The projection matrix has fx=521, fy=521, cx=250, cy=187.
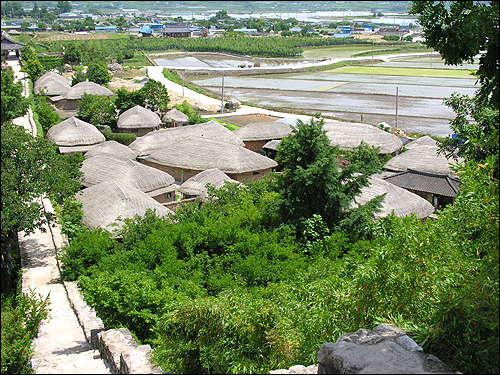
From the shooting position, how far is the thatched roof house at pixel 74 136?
30719 mm

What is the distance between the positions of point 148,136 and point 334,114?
21913 millimetres

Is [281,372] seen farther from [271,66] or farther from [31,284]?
[271,66]

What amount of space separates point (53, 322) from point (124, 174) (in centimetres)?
1186

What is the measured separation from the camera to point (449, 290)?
8.48 m

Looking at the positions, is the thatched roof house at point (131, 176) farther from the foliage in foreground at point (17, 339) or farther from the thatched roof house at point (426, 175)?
the foliage in foreground at point (17, 339)

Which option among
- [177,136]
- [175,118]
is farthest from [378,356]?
[175,118]

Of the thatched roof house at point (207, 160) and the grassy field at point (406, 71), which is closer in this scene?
the thatched roof house at point (207, 160)

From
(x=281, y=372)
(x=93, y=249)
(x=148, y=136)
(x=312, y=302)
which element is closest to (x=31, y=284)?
(x=93, y=249)

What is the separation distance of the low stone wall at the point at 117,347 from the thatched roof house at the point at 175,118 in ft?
87.6

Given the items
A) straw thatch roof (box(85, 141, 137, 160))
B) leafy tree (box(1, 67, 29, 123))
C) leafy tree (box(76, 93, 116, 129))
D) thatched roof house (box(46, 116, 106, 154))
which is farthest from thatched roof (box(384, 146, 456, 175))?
leafy tree (box(1, 67, 29, 123))

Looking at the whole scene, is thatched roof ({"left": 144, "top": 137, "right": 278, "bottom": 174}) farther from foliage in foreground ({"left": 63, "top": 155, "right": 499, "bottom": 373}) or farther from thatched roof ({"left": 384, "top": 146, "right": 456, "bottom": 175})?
foliage in foreground ({"left": 63, "top": 155, "right": 499, "bottom": 373})

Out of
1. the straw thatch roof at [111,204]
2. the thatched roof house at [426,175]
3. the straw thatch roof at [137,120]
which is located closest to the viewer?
the straw thatch roof at [111,204]

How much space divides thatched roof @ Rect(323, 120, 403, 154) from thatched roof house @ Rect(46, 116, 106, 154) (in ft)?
47.1

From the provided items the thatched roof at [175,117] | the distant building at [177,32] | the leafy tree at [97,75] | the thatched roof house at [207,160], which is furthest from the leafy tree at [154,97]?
the distant building at [177,32]
